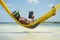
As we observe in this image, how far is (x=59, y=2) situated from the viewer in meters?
2.49

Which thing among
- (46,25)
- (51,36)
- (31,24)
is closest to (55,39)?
(51,36)

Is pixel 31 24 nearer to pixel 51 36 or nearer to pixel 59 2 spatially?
pixel 51 36

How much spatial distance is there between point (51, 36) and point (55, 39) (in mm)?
84

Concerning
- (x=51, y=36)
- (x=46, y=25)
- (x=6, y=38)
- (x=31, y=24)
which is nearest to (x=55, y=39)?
(x=51, y=36)

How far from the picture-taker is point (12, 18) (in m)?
2.42

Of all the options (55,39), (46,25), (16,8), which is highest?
(16,8)

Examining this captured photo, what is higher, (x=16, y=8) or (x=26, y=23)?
(x=16, y=8)

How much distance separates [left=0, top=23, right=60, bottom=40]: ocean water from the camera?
2.39 m

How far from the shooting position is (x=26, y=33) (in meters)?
2.44

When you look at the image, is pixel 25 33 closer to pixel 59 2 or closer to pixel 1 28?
pixel 1 28

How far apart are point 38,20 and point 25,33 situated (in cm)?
28

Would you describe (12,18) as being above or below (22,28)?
above

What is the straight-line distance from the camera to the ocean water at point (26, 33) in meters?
2.39

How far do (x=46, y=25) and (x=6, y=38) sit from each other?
633mm
